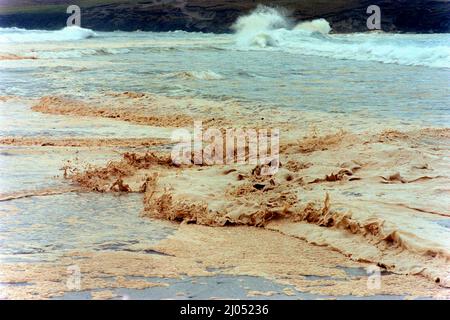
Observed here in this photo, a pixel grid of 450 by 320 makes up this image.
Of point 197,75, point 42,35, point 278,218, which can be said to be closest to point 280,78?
point 197,75

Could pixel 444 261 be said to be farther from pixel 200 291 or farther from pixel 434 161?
pixel 434 161

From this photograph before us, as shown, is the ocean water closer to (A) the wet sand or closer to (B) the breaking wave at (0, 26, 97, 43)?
(A) the wet sand

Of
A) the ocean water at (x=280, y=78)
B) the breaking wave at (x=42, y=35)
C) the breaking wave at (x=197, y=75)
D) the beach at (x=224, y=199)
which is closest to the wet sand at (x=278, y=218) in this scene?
the beach at (x=224, y=199)

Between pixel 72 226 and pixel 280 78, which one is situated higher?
pixel 280 78

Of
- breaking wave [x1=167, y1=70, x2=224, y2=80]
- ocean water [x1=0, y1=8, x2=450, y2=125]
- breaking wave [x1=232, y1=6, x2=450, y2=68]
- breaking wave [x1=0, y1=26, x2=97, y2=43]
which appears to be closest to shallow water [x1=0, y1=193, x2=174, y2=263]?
ocean water [x1=0, y1=8, x2=450, y2=125]

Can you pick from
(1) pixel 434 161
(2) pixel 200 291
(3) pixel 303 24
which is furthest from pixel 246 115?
(3) pixel 303 24

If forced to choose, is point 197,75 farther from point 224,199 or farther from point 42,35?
point 42,35
